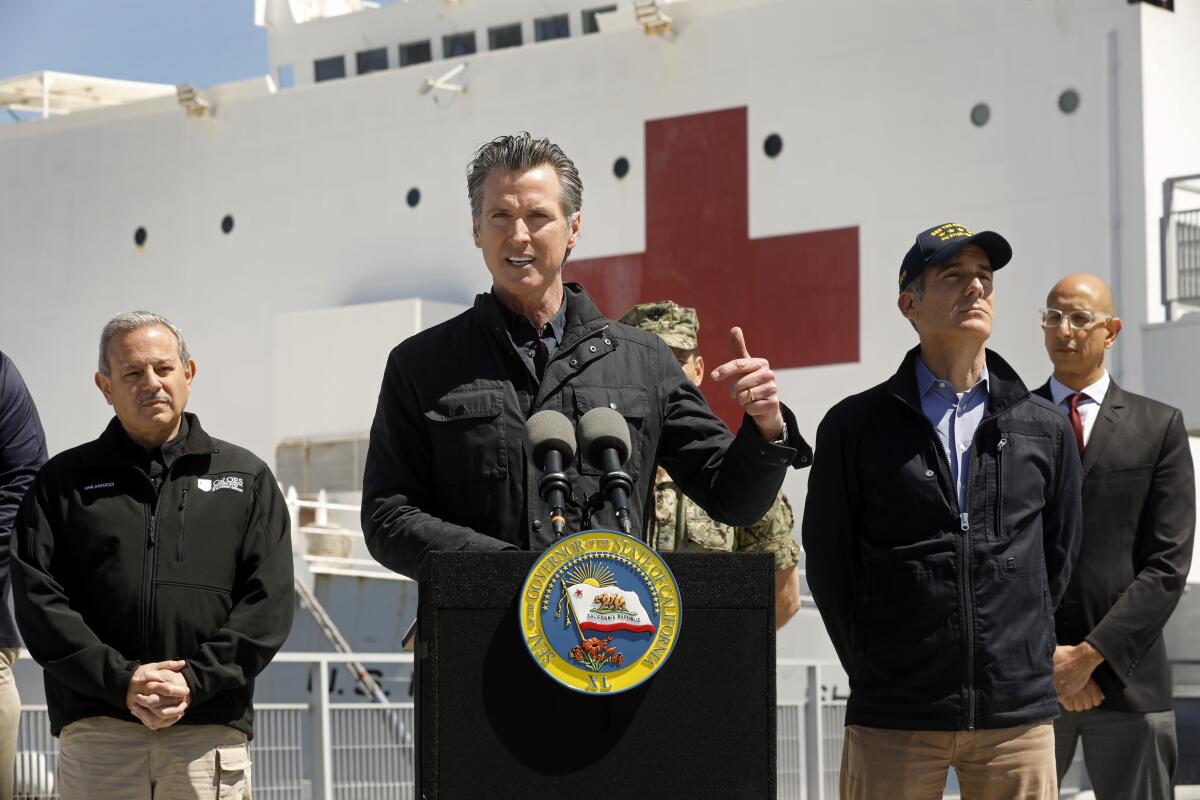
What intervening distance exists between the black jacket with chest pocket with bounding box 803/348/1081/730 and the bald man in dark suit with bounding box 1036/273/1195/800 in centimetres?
40

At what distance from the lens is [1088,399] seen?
3.39m

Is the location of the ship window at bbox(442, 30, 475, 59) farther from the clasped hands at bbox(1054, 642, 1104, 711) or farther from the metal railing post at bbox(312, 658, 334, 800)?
the clasped hands at bbox(1054, 642, 1104, 711)

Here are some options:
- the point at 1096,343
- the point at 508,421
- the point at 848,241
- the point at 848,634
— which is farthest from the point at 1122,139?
the point at 508,421

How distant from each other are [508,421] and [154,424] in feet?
3.24

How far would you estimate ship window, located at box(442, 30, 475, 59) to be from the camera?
13.0m

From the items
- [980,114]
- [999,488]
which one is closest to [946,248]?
[999,488]

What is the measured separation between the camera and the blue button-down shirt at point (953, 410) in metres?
2.74

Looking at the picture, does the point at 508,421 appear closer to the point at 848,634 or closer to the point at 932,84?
the point at 848,634

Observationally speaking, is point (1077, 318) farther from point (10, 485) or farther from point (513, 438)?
point (10, 485)

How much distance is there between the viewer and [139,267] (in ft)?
46.3

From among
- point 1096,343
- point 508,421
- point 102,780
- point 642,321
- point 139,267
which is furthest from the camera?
point 139,267

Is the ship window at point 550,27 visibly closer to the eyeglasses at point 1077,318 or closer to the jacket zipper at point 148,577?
the eyeglasses at point 1077,318

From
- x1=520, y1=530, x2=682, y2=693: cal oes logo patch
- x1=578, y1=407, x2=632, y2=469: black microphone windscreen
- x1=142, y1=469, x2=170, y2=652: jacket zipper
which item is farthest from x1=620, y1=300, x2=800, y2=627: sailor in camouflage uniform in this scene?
x1=520, y1=530, x2=682, y2=693: cal oes logo patch

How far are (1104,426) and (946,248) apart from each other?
2.46ft
